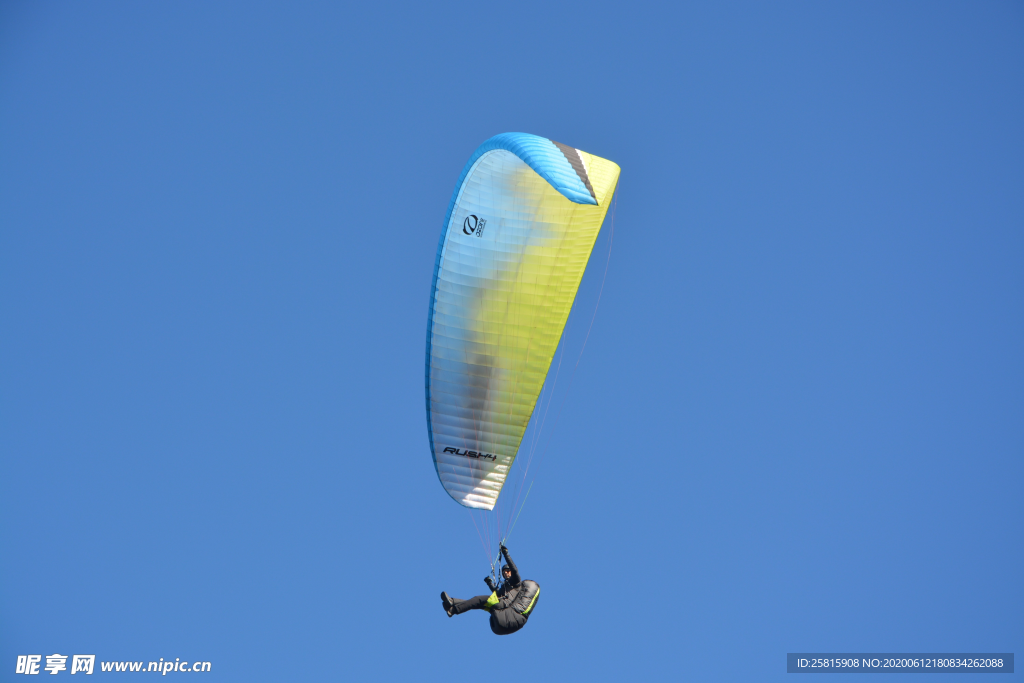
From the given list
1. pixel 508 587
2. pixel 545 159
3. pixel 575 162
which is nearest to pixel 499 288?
pixel 575 162

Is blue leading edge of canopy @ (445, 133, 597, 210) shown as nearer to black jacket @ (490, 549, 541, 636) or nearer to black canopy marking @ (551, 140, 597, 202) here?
black canopy marking @ (551, 140, 597, 202)

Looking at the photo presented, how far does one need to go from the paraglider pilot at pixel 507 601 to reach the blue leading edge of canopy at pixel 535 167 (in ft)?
13.8

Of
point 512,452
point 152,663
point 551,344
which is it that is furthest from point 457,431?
point 152,663

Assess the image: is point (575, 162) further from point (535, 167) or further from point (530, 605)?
point (530, 605)

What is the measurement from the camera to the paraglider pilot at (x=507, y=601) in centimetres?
2248

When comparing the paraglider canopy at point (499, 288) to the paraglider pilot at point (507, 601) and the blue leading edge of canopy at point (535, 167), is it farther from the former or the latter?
the paraglider pilot at point (507, 601)

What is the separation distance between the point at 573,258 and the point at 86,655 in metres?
27.0

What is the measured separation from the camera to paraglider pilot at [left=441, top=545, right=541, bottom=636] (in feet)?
73.8

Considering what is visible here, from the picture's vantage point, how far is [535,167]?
2009cm

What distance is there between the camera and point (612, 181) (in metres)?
22.5

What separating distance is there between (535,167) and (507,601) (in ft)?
30.1

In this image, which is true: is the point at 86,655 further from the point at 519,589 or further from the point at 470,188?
the point at 470,188

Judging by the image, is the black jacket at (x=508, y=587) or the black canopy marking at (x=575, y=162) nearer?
the black canopy marking at (x=575, y=162)

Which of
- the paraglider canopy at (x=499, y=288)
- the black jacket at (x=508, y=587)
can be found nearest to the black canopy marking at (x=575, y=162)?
the paraglider canopy at (x=499, y=288)
